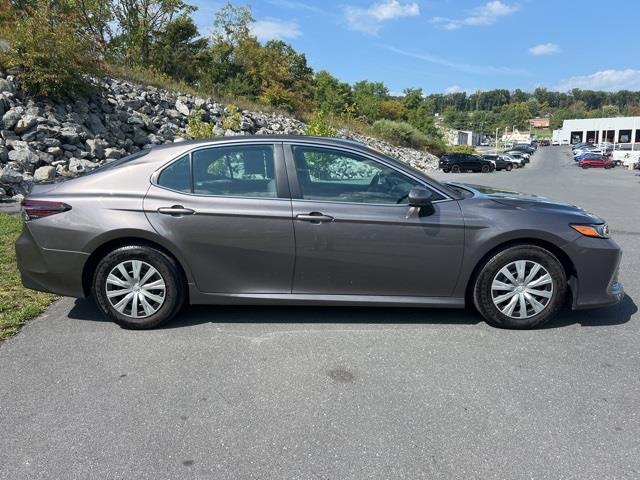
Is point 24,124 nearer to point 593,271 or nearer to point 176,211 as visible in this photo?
point 176,211

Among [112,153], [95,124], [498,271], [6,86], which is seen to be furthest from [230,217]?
[95,124]

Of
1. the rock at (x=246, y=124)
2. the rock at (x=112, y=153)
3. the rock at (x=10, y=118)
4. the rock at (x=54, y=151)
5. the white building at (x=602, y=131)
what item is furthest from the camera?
the white building at (x=602, y=131)

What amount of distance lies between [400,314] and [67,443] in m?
2.86

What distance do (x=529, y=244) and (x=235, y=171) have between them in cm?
255

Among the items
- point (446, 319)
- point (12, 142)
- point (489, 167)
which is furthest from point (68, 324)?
point (489, 167)

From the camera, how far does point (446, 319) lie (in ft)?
14.8

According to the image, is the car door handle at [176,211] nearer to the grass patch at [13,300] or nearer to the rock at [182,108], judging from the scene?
the grass patch at [13,300]

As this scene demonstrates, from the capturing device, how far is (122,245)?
13.8ft

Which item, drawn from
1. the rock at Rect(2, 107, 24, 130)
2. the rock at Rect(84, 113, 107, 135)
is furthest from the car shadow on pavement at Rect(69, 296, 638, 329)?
the rock at Rect(84, 113, 107, 135)

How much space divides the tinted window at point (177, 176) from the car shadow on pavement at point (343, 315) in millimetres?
1196

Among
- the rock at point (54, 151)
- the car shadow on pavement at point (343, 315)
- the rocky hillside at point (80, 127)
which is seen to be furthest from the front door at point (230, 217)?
the rock at point (54, 151)

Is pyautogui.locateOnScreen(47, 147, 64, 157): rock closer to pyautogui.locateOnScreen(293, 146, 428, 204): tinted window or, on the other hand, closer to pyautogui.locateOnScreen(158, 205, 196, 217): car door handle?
pyautogui.locateOnScreen(158, 205, 196, 217): car door handle

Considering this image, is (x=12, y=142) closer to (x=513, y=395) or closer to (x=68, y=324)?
(x=68, y=324)

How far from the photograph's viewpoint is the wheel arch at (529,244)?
4195mm
